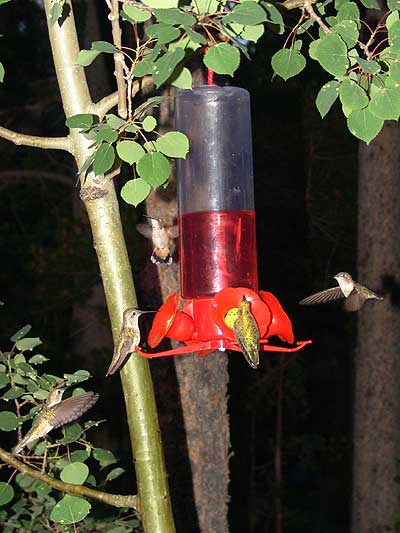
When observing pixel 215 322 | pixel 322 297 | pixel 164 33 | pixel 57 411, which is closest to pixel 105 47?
pixel 164 33

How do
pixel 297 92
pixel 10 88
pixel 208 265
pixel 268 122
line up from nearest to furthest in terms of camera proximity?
pixel 208 265 → pixel 10 88 → pixel 297 92 → pixel 268 122

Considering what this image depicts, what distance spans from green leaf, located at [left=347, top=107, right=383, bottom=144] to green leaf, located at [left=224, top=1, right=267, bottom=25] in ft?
0.90

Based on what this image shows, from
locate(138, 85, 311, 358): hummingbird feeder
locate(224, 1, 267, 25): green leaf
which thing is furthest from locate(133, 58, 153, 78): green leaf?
locate(138, 85, 311, 358): hummingbird feeder

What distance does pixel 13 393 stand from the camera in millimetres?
2020

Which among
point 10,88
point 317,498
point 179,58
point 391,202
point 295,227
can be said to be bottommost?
point 317,498

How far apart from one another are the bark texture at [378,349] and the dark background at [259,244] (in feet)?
4.08

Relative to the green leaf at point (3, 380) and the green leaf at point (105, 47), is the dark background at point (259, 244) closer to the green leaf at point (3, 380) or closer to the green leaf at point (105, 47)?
the green leaf at point (3, 380)

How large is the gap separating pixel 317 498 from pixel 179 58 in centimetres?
1026

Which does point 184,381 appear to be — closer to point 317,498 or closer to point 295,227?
point 295,227

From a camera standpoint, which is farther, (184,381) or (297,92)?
(297,92)

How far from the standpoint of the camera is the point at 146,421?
1835 mm

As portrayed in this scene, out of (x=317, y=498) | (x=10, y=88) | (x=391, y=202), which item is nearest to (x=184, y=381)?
(x=391, y=202)

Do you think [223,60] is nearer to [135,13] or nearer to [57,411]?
[135,13]

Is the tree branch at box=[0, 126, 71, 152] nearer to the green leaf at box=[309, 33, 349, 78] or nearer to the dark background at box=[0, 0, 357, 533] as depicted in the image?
the green leaf at box=[309, 33, 349, 78]
